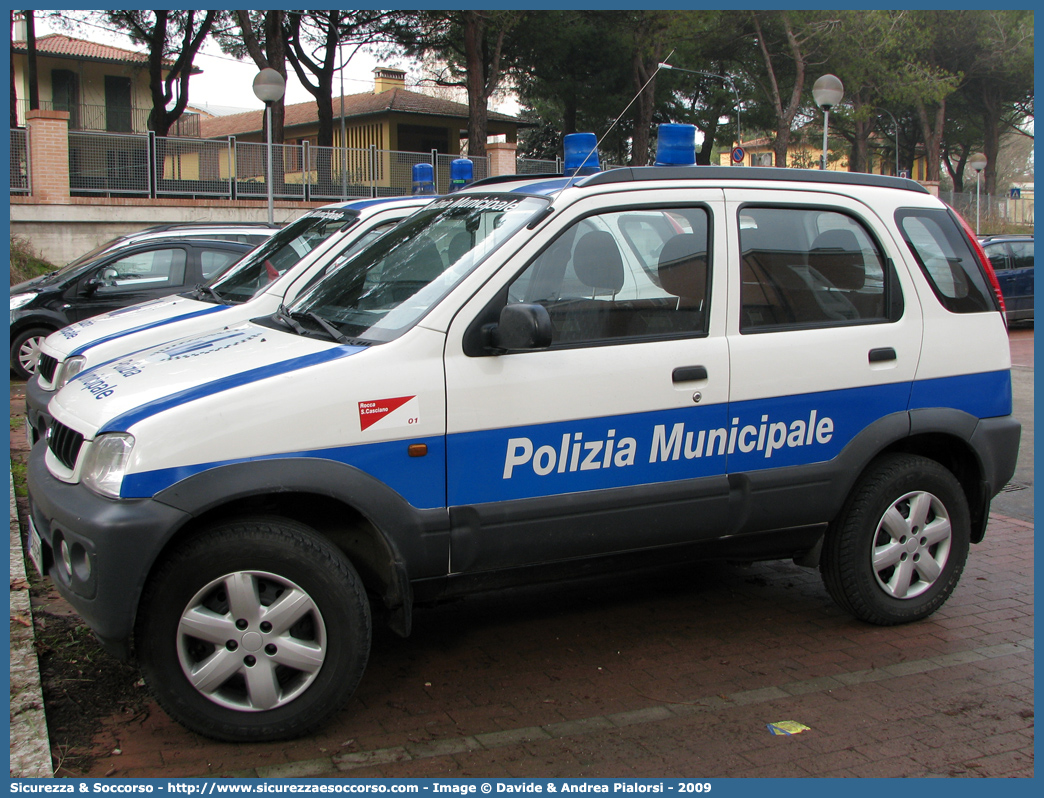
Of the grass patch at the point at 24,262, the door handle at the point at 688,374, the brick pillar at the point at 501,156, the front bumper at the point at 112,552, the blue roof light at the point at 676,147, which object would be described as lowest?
the front bumper at the point at 112,552

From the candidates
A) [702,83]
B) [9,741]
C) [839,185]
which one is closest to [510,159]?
[702,83]

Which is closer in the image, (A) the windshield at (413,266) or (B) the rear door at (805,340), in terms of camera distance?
(A) the windshield at (413,266)

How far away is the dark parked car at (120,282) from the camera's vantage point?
37.5 ft

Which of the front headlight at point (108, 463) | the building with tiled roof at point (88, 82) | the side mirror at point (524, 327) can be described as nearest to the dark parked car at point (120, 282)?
the front headlight at point (108, 463)

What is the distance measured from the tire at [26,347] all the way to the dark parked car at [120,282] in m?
0.01

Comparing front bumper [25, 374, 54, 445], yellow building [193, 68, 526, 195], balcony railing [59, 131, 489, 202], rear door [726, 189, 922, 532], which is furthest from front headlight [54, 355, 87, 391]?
yellow building [193, 68, 526, 195]

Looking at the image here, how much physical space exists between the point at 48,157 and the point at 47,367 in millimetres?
15605

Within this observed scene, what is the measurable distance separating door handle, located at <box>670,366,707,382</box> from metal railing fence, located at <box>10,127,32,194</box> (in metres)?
19.9

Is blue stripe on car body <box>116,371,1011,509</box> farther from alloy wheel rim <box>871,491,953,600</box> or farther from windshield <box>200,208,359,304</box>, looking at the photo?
windshield <box>200,208,359,304</box>

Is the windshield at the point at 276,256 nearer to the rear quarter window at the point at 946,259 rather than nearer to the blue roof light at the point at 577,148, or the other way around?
the blue roof light at the point at 577,148

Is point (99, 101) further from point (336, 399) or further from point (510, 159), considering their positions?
point (336, 399)

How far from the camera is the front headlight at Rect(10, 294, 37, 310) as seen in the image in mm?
11469

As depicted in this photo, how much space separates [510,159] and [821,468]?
24.7 meters

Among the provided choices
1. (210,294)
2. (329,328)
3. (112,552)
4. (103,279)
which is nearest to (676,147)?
(329,328)
